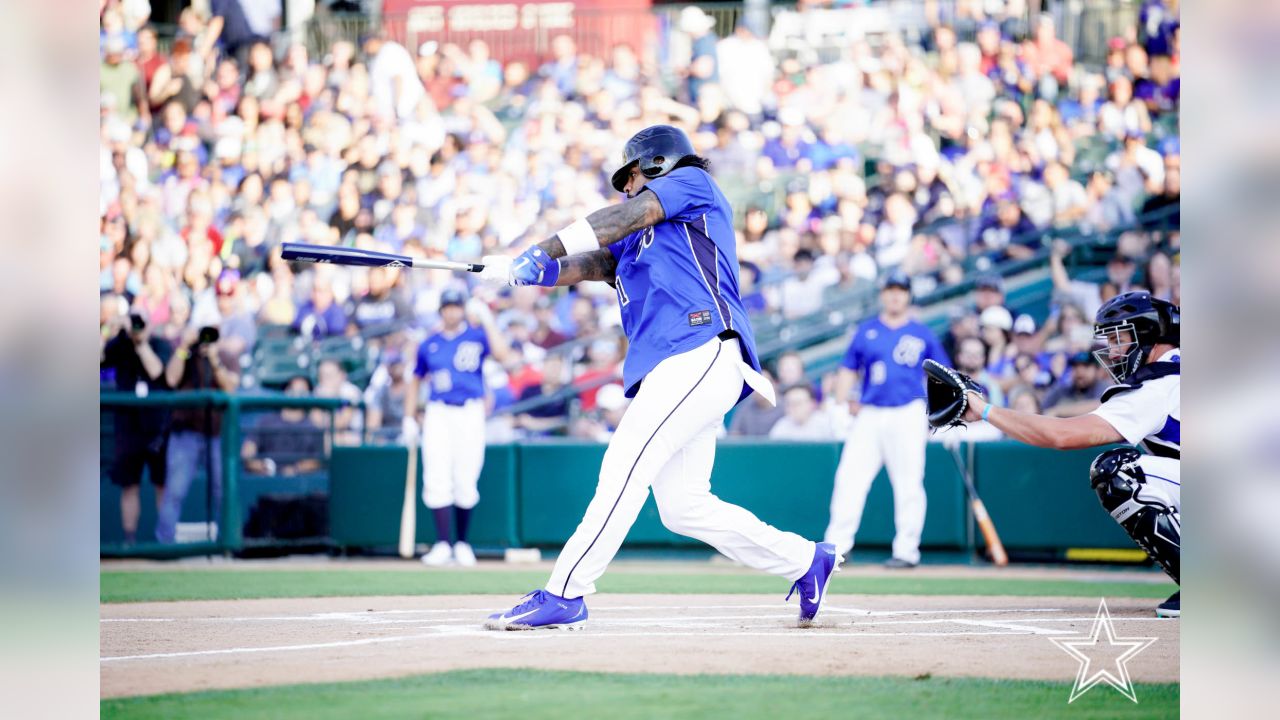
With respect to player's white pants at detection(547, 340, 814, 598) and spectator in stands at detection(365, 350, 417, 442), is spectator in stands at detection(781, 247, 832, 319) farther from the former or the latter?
player's white pants at detection(547, 340, 814, 598)

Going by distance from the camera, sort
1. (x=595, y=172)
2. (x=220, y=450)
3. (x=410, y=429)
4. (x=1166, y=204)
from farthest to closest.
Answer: (x=595, y=172)
(x=1166, y=204)
(x=410, y=429)
(x=220, y=450)

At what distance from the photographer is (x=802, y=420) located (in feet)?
41.8

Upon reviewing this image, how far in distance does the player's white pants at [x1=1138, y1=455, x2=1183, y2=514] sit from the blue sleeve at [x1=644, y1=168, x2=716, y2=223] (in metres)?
2.67

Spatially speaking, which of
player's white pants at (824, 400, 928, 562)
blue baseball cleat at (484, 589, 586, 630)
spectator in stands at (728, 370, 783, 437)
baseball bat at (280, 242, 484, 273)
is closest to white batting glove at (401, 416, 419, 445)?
spectator in stands at (728, 370, 783, 437)

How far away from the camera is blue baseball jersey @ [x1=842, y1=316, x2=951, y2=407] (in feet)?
37.3

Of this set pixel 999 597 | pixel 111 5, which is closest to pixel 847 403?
pixel 999 597

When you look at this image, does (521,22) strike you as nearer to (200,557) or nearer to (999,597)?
(200,557)

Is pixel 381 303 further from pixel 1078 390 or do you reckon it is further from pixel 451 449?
pixel 1078 390

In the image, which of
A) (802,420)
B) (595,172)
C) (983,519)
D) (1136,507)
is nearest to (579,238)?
(1136,507)

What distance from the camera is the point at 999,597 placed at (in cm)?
860

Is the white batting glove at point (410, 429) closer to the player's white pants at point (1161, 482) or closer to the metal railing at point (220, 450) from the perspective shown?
the metal railing at point (220, 450)

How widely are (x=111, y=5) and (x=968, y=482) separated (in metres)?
13.9

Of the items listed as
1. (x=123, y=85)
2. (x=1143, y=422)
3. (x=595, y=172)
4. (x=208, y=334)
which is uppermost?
(x=123, y=85)

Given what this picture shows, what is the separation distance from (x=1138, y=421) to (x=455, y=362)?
23.2ft
